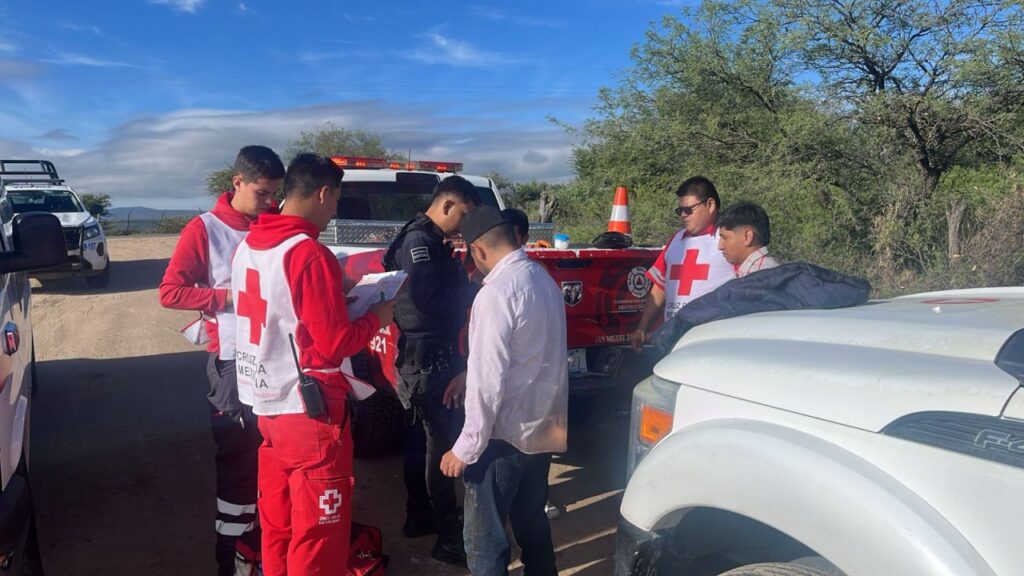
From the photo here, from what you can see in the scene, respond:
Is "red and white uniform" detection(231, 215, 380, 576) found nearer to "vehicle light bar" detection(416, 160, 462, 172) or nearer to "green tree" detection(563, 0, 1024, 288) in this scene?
"vehicle light bar" detection(416, 160, 462, 172)

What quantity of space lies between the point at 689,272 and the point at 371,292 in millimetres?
2027

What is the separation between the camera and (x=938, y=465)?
56.1 inches

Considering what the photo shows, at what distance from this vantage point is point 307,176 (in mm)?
2639

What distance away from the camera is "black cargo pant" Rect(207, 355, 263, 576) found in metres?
3.14

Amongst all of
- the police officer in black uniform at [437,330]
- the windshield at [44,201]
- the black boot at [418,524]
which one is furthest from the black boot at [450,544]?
the windshield at [44,201]

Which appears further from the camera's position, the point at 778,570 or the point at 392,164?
the point at 392,164

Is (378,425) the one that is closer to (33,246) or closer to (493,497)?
(493,497)

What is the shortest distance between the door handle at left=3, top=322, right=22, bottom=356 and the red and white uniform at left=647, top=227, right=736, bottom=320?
10.1 feet

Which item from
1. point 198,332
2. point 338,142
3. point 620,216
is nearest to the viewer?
point 198,332

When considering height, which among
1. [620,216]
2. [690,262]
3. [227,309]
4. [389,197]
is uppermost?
[389,197]

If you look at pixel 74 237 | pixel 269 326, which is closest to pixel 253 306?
pixel 269 326

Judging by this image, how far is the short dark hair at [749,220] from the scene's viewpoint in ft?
11.4

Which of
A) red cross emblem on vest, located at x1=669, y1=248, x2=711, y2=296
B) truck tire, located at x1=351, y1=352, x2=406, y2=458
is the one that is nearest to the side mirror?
truck tire, located at x1=351, y1=352, x2=406, y2=458

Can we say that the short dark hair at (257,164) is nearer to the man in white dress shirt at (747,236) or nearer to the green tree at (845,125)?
the man in white dress shirt at (747,236)
